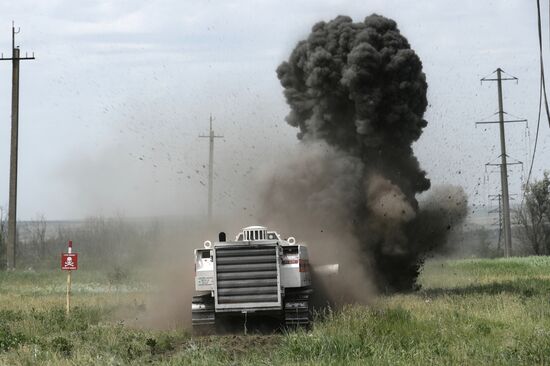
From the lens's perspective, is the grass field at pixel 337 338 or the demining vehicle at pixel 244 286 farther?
the demining vehicle at pixel 244 286


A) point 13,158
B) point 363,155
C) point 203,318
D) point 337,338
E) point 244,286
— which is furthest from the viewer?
point 13,158

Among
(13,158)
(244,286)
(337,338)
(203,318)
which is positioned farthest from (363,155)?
(13,158)

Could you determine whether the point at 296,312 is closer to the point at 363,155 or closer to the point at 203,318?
the point at 203,318

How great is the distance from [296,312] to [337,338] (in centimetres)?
498

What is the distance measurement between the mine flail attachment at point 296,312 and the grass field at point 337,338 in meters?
0.45

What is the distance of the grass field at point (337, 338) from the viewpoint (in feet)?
54.0

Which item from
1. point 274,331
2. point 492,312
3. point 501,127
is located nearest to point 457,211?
point 492,312

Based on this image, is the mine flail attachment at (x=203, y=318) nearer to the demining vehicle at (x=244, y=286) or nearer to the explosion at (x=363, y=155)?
the demining vehicle at (x=244, y=286)

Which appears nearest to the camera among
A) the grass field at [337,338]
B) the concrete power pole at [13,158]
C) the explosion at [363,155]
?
the grass field at [337,338]

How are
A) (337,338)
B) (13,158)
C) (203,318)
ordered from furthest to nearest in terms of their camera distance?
(13,158) < (203,318) < (337,338)

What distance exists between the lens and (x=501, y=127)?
234 feet

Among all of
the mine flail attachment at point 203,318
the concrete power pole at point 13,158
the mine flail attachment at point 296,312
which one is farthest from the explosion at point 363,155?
the concrete power pole at point 13,158

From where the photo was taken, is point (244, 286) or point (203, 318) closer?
point (244, 286)

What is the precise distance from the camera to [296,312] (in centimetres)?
2309
